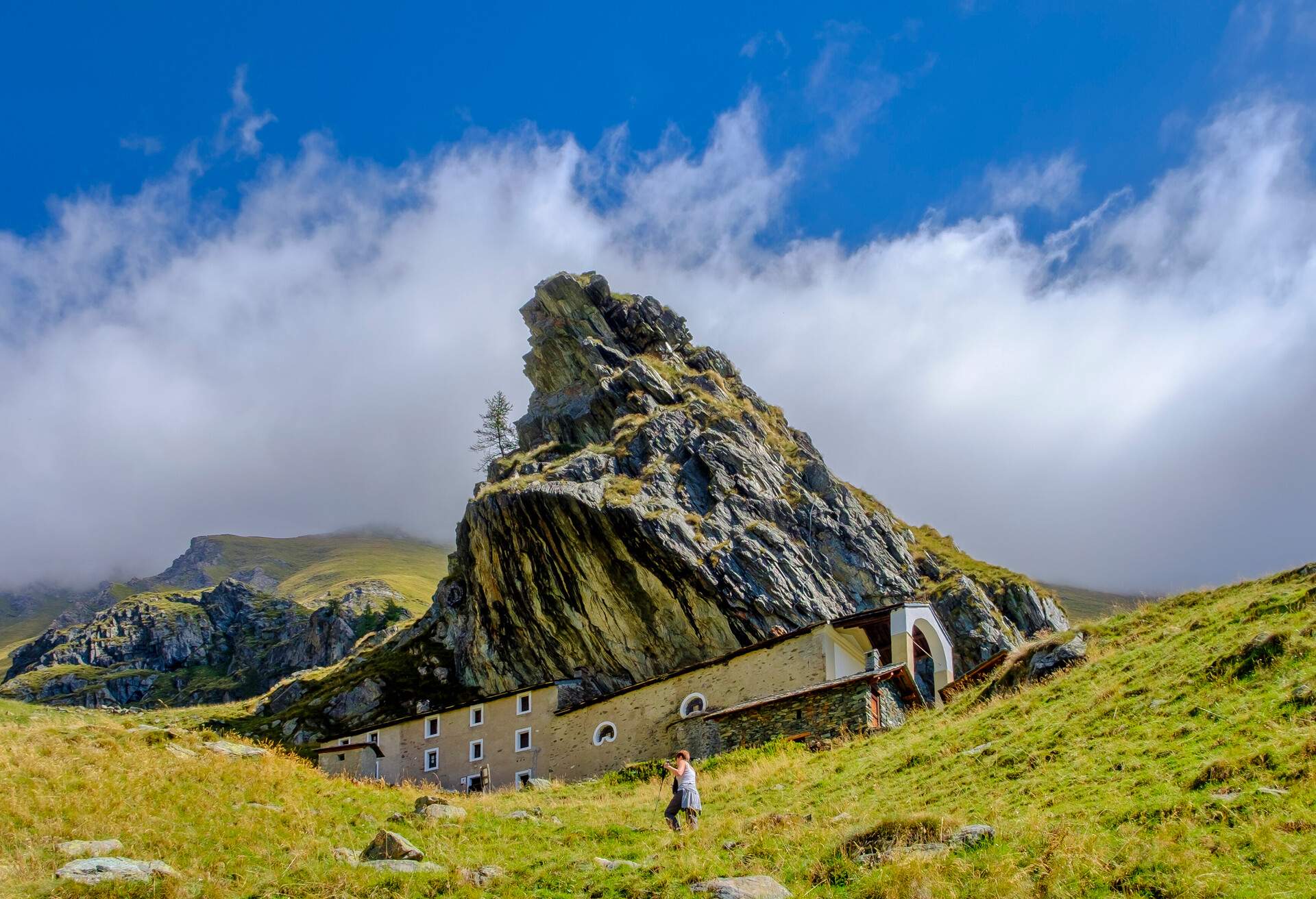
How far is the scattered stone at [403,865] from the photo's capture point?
44.1ft

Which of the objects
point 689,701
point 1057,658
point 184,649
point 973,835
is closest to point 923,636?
point 689,701

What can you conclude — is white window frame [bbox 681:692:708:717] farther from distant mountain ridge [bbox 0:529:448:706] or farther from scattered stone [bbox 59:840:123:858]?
distant mountain ridge [bbox 0:529:448:706]

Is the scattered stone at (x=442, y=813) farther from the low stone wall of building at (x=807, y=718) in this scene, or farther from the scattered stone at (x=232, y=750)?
the low stone wall of building at (x=807, y=718)

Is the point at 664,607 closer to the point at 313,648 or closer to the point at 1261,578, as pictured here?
the point at 1261,578

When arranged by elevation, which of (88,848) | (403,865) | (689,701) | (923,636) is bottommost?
(403,865)

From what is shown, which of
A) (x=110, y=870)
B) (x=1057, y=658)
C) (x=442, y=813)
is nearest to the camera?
(x=110, y=870)

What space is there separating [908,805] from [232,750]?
60.1ft

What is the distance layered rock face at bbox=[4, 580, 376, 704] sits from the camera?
112 meters

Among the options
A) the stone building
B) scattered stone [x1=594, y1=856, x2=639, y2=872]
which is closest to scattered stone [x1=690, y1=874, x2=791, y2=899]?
scattered stone [x1=594, y1=856, x2=639, y2=872]

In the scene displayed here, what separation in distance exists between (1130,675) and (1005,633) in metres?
43.9

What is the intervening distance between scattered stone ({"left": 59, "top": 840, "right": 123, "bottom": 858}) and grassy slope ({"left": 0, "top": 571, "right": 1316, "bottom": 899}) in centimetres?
42

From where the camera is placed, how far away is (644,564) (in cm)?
5672

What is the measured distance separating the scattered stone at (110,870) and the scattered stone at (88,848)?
60 centimetres

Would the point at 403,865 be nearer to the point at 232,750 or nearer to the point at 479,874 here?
the point at 479,874
